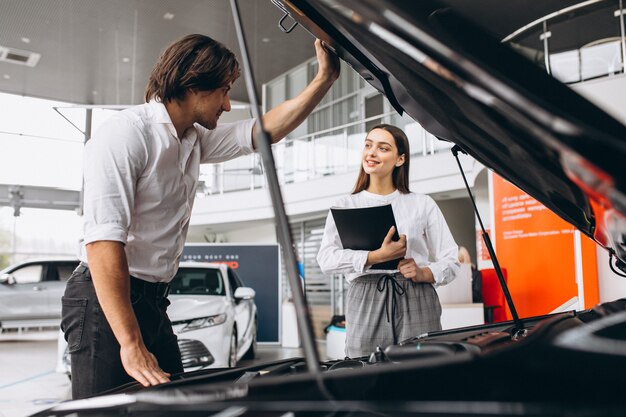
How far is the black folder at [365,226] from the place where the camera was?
164 cm

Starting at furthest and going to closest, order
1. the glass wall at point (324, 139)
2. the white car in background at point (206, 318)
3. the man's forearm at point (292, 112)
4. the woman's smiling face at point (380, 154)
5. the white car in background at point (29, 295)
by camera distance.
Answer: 1. the glass wall at point (324, 139)
2. the white car in background at point (29, 295)
3. the white car in background at point (206, 318)
4. the woman's smiling face at point (380, 154)
5. the man's forearm at point (292, 112)

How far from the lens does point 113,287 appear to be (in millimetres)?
1135

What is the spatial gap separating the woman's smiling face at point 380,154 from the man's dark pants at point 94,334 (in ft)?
2.73

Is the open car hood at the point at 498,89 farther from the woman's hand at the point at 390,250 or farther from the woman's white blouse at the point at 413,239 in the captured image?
the woman's white blouse at the point at 413,239

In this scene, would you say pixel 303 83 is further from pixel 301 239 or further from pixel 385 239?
pixel 385 239

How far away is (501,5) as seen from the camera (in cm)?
921

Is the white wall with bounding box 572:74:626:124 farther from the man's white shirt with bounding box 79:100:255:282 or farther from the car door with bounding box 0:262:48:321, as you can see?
the car door with bounding box 0:262:48:321

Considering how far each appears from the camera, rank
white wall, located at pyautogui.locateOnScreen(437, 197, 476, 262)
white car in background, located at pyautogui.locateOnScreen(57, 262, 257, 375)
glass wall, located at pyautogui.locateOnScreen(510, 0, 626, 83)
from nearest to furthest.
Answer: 1. white car in background, located at pyautogui.locateOnScreen(57, 262, 257, 375)
2. glass wall, located at pyautogui.locateOnScreen(510, 0, 626, 83)
3. white wall, located at pyautogui.locateOnScreen(437, 197, 476, 262)

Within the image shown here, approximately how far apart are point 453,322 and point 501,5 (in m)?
6.42

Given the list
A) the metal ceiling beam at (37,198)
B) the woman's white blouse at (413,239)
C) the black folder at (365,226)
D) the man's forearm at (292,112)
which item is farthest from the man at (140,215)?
the metal ceiling beam at (37,198)

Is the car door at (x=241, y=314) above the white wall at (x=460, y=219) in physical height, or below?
below

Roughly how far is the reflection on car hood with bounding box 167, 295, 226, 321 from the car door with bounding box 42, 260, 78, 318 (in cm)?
487

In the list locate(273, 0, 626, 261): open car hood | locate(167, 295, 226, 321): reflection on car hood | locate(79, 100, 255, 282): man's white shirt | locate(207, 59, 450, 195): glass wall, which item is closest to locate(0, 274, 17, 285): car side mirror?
locate(207, 59, 450, 195): glass wall

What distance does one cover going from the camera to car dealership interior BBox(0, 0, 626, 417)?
1.90 ft
